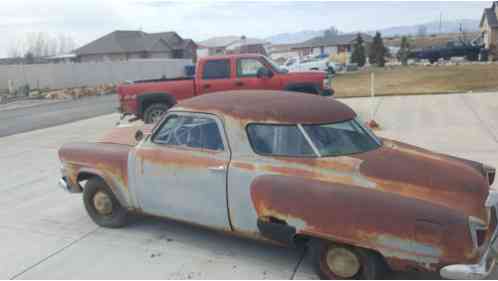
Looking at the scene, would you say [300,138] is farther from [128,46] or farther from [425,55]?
[128,46]

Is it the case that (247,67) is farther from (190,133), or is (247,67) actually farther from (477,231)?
(477,231)

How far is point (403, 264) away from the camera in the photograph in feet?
10.6

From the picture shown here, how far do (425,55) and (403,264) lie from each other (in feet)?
127

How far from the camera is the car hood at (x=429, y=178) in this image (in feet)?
10.8

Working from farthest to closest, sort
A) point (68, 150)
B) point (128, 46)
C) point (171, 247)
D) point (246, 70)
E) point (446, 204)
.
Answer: point (128, 46) < point (246, 70) < point (68, 150) < point (171, 247) < point (446, 204)

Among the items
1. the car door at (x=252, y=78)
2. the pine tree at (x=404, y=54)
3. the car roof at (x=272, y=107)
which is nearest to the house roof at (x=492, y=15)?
the pine tree at (x=404, y=54)

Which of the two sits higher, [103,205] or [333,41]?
[333,41]

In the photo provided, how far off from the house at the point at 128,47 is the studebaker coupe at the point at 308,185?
162ft

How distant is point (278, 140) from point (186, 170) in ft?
3.16

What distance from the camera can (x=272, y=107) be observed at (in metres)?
4.12

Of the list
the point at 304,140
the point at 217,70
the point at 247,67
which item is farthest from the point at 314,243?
the point at 217,70

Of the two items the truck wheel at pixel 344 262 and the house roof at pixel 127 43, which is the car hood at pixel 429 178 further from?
the house roof at pixel 127 43

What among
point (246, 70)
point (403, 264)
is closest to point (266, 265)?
point (403, 264)

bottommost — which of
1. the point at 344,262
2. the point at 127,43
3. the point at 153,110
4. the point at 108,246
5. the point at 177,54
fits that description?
the point at 108,246
